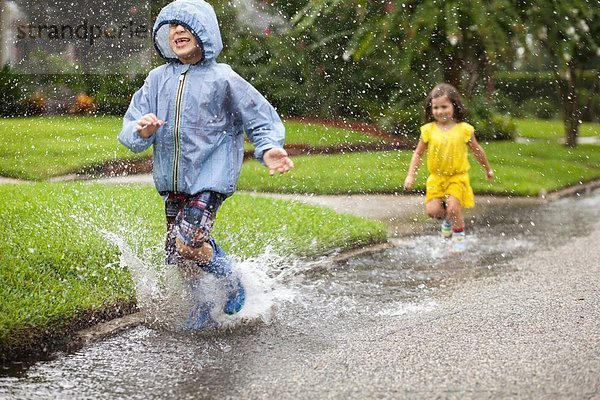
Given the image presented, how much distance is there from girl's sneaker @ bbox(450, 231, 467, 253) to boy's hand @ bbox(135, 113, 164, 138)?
12.1 ft

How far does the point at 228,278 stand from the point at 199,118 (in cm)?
89

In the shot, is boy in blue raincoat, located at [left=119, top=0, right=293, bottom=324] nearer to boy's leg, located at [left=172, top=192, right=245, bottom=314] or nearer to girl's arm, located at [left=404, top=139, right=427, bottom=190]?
boy's leg, located at [left=172, top=192, right=245, bottom=314]

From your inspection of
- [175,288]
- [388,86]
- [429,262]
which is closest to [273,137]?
[175,288]

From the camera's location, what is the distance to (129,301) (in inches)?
220

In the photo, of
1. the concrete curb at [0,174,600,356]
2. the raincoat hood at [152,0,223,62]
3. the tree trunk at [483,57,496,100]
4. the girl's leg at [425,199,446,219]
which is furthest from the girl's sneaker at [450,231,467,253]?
the tree trunk at [483,57,496,100]

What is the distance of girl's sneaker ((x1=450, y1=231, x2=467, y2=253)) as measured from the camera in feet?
26.1

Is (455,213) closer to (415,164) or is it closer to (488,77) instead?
(415,164)

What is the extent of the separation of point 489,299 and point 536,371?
64.0 inches

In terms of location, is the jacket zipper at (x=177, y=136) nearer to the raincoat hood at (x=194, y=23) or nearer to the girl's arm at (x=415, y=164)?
the raincoat hood at (x=194, y=23)

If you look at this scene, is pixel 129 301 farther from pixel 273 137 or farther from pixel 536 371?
pixel 536 371

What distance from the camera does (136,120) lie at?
5.15 metres

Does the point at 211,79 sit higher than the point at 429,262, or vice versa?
the point at 211,79

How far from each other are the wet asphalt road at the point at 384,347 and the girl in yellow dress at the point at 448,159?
3.41ft

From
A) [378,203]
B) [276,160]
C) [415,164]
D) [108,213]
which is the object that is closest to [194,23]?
[276,160]
